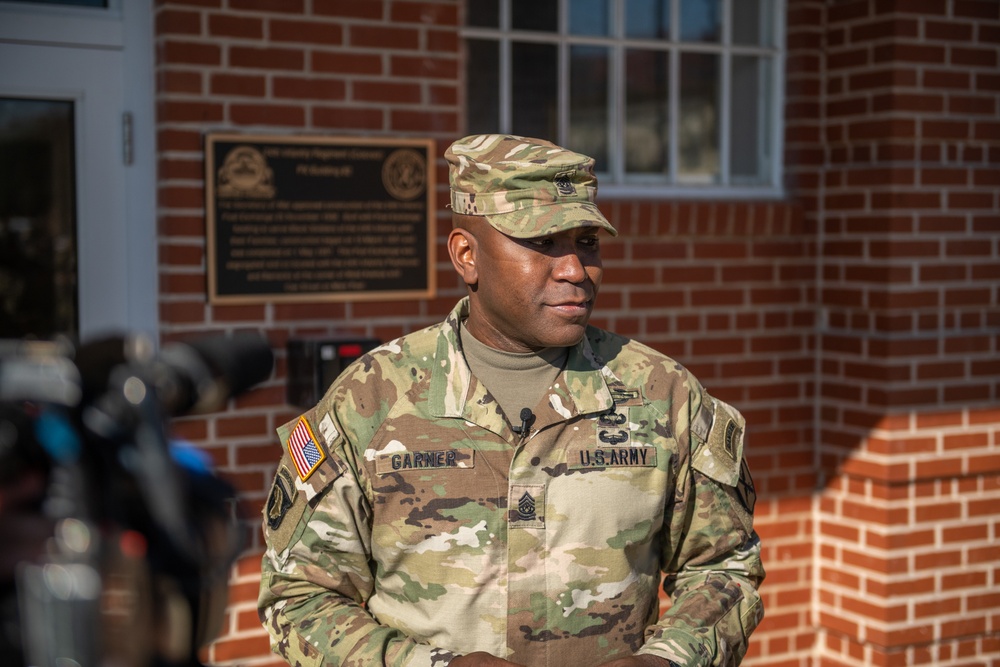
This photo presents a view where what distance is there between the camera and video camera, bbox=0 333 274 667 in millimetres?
943

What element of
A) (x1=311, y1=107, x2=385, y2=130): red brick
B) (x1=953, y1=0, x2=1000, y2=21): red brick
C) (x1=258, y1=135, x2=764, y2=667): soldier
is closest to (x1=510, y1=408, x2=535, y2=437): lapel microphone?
(x1=258, y1=135, x2=764, y2=667): soldier

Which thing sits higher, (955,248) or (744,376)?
(955,248)

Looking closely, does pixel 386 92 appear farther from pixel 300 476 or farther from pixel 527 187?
pixel 300 476

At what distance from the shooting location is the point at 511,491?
218cm

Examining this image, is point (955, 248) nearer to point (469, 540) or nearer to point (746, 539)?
point (746, 539)

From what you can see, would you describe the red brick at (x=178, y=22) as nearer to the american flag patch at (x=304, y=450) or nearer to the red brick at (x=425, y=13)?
the red brick at (x=425, y=13)

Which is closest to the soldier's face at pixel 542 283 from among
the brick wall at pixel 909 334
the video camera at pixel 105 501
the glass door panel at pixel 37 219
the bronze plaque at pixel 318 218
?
the video camera at pixel 105 501

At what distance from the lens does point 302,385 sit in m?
3.52

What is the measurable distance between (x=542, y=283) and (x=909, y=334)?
7.99 feet

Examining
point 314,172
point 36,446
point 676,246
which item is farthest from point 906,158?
point 36,446

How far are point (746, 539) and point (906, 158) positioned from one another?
233 centimetres

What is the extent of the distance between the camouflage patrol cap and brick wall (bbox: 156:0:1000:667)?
152 centimetres

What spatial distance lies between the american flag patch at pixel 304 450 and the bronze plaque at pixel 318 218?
1327 millimetres

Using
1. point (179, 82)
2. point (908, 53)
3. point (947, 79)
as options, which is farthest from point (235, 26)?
point (947, 79)
